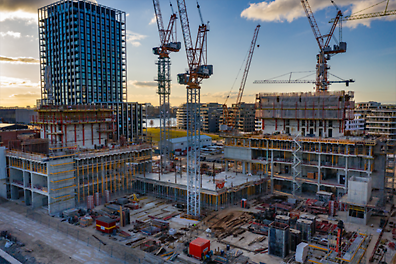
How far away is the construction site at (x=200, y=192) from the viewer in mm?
28578

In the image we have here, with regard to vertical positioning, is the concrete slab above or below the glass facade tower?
below

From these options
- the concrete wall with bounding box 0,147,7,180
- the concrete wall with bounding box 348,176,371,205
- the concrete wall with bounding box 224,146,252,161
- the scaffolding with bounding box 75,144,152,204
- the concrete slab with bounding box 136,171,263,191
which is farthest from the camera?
the concrete wall with bounding box 224,146,252,161

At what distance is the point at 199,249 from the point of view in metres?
27.2

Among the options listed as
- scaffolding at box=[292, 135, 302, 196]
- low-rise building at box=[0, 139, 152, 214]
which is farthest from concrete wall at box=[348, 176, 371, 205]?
low-rise building at box=[0, 139, 152, 214]

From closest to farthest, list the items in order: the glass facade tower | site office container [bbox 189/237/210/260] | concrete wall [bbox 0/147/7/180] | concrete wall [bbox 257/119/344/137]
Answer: site office container [bbox 189/237/210/260], concrete wall [bbox 0/147/7/180], concrete wall [bbox 257/119/344/137], the glass facade tower

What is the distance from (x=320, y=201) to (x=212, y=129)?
128 meters

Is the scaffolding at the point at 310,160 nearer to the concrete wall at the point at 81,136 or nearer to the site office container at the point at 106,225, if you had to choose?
the concrete wall at the point at 81,136

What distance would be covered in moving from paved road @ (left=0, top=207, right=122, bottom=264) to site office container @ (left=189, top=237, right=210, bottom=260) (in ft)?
22.4

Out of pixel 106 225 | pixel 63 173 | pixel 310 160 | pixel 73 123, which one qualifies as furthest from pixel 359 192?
pixel 73 123

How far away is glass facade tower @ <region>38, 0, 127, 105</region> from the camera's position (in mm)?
90938

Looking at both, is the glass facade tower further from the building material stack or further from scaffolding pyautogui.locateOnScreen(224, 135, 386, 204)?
the building material stack

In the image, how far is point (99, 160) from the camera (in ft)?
149

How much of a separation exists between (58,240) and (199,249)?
1514 cm

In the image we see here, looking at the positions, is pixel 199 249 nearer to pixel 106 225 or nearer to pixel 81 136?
pixel 106 225
